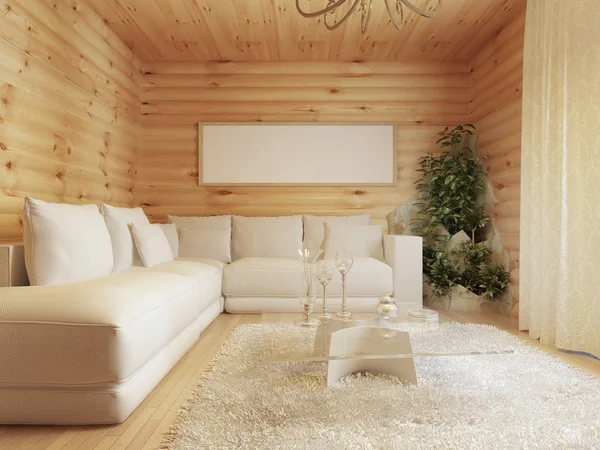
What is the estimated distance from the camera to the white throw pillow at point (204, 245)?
14.1 feet

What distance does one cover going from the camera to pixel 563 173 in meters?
2.85

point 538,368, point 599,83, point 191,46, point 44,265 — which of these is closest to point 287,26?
point 191,46

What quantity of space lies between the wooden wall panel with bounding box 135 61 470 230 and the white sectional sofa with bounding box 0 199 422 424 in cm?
96

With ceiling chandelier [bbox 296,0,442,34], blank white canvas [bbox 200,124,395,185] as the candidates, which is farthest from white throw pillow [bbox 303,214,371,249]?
ceiling chandelier [bbox 296,0,442,34]

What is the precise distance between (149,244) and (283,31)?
7.40 feet

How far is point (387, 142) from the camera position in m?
4.94

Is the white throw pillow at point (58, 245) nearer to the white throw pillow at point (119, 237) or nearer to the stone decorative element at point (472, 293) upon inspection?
the white throw pillow at point (119, 237)

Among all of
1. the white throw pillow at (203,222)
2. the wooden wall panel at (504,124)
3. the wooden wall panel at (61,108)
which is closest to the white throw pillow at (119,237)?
the wooden wall panel at (61,108)

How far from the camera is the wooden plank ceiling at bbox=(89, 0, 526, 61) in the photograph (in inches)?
148

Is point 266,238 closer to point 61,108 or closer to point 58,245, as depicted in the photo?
point 61,108

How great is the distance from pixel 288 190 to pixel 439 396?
325 cm

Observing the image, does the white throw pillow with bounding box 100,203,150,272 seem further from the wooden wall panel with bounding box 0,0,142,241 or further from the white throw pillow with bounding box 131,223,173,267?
the wooden wall panel with bounding box 0,0,142,241

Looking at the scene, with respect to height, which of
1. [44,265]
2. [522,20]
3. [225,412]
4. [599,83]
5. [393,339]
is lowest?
[225,412]

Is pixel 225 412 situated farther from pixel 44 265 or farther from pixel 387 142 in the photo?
pixel 387 142
